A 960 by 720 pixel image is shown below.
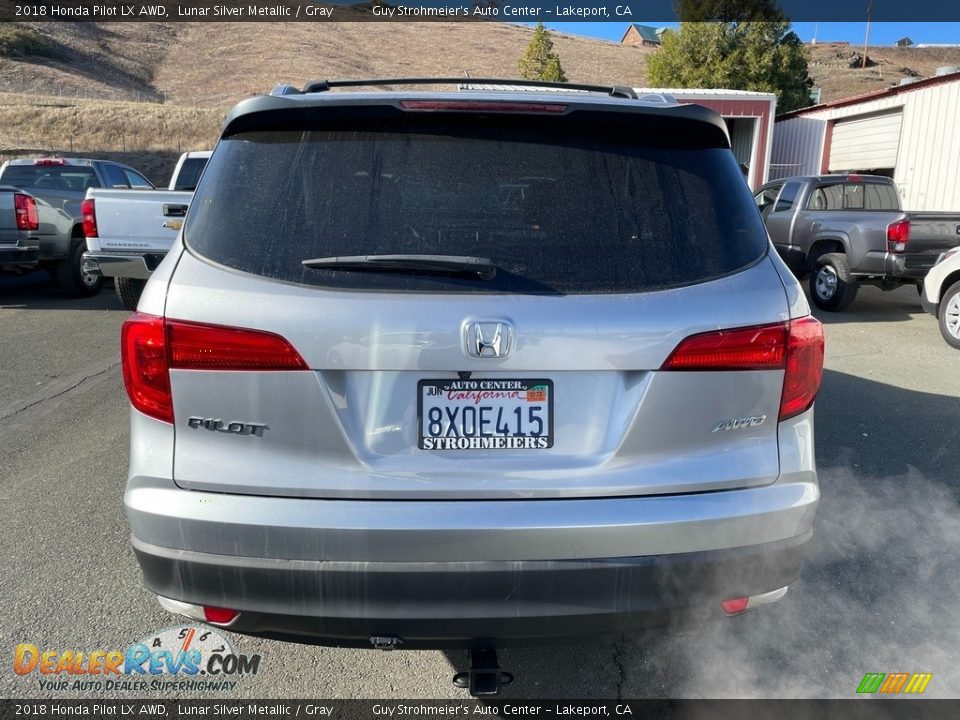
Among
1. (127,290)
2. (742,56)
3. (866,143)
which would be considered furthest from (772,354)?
(742,56)

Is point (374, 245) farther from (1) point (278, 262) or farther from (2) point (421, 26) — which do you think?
(2) point (421, 26)

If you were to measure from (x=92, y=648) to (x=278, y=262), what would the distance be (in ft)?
5.83

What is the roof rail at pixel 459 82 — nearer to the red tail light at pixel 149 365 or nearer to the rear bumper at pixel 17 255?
the red tail light at pixel 149 365

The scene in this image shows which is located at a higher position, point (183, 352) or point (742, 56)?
point (742, 56)

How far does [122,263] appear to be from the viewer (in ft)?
26.2

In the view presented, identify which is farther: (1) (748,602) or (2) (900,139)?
(2) (900,139)

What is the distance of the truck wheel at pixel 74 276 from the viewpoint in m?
9.80

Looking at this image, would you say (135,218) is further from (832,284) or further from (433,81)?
(832,284)

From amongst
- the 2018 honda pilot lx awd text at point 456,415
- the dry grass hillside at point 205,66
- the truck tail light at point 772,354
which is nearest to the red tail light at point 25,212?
the 2018 honda pilot lx awd text at point 456,415

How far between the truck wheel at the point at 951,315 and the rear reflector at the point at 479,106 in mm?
7414

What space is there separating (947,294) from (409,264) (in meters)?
7.95

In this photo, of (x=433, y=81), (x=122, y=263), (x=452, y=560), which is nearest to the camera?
(x=452, y=560)

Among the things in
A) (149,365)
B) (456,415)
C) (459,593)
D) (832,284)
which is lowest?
(832,284)

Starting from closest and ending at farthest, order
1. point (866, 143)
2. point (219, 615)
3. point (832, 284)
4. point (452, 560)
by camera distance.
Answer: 1. point (452, 560)
2. point (219, 615)
3. point (832, 284)
4. point (866, 143)
